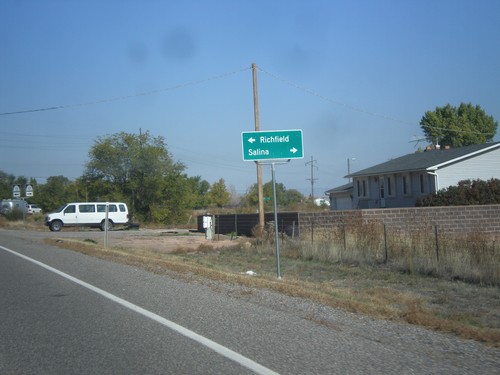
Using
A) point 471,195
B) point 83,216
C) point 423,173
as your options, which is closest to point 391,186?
point 423,173

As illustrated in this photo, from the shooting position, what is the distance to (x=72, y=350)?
22.9 ft

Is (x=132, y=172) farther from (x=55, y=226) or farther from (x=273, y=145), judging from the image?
(x=273, y=145)

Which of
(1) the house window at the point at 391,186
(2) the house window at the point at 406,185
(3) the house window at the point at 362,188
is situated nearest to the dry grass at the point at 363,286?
(2) the house window at the point at 406,185

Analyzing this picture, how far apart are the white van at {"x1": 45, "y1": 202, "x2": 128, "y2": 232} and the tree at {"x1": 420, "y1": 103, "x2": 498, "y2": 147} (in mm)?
38200

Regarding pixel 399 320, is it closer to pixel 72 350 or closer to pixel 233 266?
pixel 72 350

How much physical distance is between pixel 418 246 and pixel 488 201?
17.6m

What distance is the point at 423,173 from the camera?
38031 mm

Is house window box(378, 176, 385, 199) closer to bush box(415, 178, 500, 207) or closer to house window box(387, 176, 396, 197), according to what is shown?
house window box(387, 176, 396, 197)

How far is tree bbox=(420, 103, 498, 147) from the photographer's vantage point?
209 feet

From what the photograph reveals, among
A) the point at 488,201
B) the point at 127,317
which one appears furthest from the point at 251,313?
the point at 488,201

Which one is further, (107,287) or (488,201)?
(488,201)

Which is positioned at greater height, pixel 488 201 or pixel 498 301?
pixel 488 201

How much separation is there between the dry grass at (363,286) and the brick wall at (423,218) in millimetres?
3870

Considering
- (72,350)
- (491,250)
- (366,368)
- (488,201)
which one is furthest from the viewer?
(488,201)
